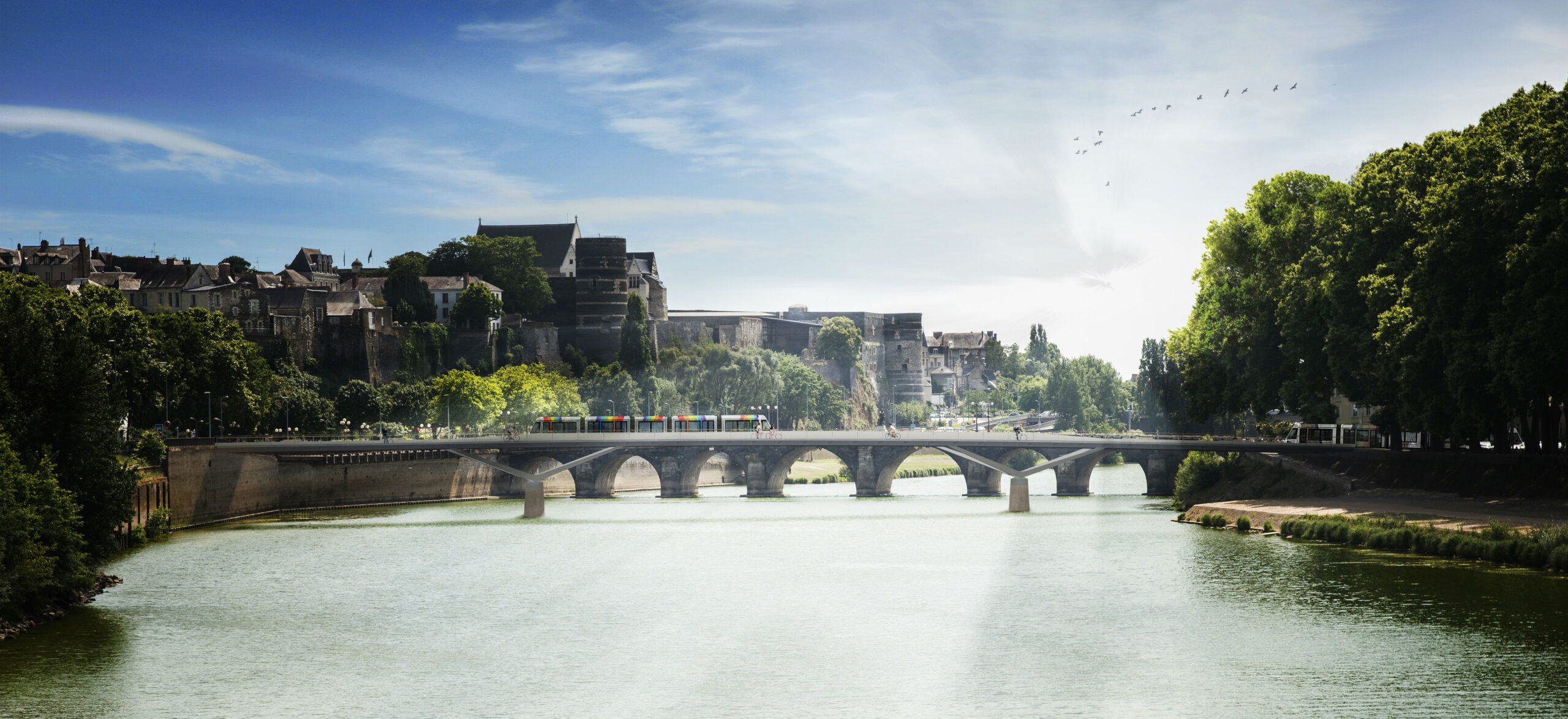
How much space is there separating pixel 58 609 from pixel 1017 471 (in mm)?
41150

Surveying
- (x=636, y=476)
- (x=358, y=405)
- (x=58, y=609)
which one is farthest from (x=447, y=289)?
(x=58, y=609)

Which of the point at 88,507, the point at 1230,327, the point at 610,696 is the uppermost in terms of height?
the point at 1230,327

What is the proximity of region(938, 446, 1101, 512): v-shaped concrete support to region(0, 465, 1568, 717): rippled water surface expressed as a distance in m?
10.6

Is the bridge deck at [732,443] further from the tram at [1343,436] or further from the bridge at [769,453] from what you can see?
the tram at [1343,436]

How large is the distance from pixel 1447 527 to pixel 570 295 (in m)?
85.5

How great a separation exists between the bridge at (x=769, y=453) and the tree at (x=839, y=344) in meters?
57.1

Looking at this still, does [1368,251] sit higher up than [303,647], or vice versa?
[1368,251]

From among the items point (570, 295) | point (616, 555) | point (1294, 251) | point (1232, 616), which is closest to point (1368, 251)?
point (1294, 251)

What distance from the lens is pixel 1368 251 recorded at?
4872 centimetres

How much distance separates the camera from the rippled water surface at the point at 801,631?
27.3 m

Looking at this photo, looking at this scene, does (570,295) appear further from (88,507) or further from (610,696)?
(610,696)

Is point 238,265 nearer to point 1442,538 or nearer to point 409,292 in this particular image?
point 409,292

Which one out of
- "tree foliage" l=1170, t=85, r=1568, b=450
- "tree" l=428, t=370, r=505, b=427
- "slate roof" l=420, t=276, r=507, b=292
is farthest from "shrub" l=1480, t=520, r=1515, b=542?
"slate roof" l=420, t=276, r=507, b=292

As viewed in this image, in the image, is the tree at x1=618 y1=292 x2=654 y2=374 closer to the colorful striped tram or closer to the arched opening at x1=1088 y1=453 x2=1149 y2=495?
the colorful striped tram
